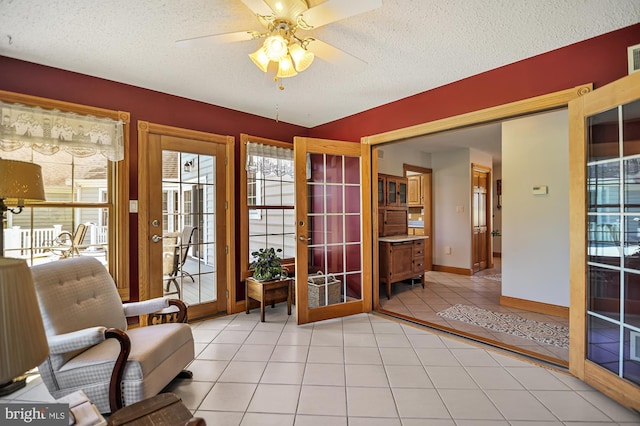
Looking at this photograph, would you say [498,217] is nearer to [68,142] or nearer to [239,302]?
[239,302]

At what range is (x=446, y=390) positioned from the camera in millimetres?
2107

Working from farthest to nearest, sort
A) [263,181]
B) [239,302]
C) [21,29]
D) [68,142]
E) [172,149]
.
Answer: [263,181] < [239,302] < [172,149] < [68,142] < [21,29]

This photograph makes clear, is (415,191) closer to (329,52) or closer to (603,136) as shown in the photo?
(603,136)

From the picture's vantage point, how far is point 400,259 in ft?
15.1

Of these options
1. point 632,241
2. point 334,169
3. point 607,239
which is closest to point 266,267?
point 334,169

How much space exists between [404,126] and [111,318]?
10.6 feet

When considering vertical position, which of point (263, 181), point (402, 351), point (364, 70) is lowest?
point (402, 351)

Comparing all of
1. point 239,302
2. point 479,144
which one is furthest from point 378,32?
point 479,144

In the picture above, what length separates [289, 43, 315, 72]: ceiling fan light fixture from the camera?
1919mm

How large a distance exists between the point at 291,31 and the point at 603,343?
2.94m

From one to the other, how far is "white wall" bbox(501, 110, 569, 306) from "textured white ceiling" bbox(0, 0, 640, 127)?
1.58 m

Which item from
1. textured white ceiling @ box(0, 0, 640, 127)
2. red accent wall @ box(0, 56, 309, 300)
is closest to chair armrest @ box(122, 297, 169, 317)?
red accent wall @ box(0, 56, 309, 300)

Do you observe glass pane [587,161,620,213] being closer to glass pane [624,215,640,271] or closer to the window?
glass pane [624,215,640,271]

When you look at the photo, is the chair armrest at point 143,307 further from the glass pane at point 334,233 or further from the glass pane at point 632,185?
the glass pane at point 632,185
